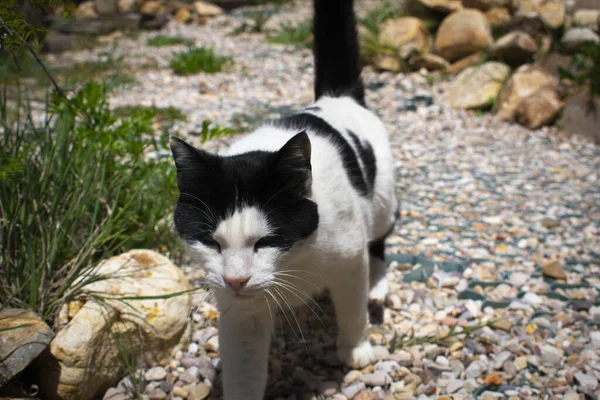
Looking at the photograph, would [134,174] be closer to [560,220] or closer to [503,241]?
[503,241]

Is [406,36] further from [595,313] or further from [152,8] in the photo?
[152,8]

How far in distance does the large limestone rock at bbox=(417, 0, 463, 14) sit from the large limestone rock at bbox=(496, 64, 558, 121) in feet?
5.19

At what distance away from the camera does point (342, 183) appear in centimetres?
210

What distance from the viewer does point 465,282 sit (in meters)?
2.97

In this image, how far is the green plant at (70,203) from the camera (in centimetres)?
225

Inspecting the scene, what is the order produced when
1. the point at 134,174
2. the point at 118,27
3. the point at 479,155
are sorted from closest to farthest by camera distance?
the point at 134,174 < the point at 479,155 < the point at 118,27

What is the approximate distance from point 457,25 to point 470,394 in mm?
4886

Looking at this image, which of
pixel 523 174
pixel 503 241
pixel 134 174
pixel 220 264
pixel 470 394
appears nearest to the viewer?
pixel 220 264

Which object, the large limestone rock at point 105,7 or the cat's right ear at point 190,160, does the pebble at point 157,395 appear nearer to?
the cat's right ear at point 190,160

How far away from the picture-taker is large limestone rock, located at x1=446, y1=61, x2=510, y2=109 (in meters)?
5.46

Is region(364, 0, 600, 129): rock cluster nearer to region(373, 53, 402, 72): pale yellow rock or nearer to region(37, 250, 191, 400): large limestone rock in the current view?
region(373, 53, 402, 72): pale yellow rock

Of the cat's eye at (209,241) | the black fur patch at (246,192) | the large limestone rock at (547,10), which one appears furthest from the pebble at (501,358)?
the large limestone rock at (547,10)

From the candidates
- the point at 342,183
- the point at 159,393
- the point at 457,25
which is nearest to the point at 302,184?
the point at 342,183

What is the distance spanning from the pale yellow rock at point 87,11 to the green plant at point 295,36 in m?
3.87
